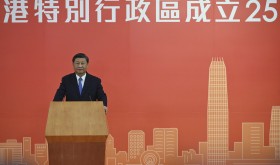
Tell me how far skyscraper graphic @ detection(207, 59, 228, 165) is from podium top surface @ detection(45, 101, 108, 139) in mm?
1871

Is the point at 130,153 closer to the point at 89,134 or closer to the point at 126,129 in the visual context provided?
the point at 126,129

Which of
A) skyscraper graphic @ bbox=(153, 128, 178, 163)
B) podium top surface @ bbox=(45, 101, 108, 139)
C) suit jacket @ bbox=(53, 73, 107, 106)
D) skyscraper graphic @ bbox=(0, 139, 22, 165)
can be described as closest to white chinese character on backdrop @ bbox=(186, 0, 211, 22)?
skyscraper graphic @ bbox=(153, 128, 178, 163)

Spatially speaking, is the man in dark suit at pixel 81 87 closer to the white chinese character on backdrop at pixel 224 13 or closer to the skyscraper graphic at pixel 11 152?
the skyscraper graphic at pixel 11 152

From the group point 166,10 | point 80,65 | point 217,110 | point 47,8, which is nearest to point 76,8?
point 47,8

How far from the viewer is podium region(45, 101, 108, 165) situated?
9.57 ft

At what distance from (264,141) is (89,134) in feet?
7.82

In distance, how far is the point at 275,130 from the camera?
4.70m

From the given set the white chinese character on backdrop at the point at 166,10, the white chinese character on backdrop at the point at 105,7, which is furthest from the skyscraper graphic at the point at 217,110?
the white chinese character on backdrop at the point at 105,7

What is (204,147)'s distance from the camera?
470 centimetres

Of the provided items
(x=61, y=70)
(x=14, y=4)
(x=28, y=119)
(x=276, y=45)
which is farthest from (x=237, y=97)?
(x=14, y=4)

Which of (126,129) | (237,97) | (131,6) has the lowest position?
(126,129)

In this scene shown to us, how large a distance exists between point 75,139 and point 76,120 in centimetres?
13

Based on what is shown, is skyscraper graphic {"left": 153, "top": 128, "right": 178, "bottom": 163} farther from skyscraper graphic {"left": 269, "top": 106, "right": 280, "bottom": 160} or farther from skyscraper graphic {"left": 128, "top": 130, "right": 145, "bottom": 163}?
skyscraper graphic {"left": 269, "top": 106, "right": 280, "bottom": 160}

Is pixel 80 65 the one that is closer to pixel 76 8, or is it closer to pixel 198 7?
pixel 76 8
